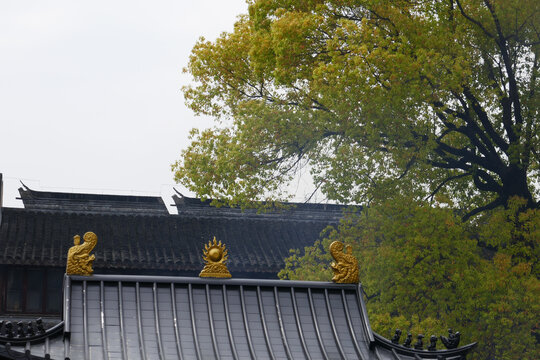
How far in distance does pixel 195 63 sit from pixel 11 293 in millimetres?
6460

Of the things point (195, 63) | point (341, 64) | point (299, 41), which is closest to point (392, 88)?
point (341, 64)

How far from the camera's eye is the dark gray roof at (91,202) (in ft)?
71.9

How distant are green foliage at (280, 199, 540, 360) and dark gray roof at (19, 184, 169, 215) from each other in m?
8.08

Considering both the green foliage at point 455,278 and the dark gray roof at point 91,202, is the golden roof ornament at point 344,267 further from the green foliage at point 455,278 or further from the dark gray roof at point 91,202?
the dark gray roof at point 91,202

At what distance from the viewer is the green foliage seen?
14938 mm

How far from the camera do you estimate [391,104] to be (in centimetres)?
1581

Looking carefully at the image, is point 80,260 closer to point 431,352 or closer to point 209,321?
point 209,321

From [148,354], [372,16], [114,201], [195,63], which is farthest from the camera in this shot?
[114,201]

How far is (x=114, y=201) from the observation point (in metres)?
22.6

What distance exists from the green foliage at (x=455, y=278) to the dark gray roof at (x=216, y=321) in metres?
6.34

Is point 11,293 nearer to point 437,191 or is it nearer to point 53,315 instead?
point 53,315

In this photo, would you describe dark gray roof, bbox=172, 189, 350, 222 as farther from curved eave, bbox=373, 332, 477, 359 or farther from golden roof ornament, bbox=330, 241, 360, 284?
curved eave, bbox=373, 332, 477, 359

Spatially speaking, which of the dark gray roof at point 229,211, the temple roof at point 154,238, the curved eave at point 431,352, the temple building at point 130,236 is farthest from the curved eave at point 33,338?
the dark gray roof at point 229,211

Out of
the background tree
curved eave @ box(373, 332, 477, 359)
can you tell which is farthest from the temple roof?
curved eave @ box(373, 332, 477, 359)
